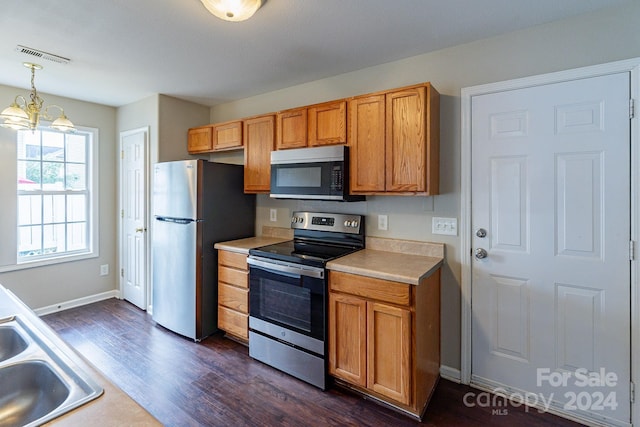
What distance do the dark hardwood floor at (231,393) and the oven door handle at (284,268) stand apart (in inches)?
31.5

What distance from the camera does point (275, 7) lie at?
1.84 m

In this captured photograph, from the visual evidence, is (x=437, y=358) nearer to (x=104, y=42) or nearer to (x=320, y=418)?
(x=320, y=418)

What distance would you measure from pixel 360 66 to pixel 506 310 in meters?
2.17

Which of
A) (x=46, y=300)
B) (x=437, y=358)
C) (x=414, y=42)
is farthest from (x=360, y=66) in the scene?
(x=46, y=300)

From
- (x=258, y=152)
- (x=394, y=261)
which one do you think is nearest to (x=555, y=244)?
(x=394, y=261)

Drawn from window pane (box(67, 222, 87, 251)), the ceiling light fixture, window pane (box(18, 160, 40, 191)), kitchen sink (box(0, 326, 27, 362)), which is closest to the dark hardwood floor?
kitchen sink (box(0, 326, 27, 362))

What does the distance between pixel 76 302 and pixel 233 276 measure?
2.38 metres

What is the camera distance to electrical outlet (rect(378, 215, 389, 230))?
259cm

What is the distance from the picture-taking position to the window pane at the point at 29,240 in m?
3.42

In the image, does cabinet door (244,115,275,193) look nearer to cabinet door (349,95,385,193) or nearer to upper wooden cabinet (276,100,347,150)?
upper wooden cabinet (276,100,347,150)

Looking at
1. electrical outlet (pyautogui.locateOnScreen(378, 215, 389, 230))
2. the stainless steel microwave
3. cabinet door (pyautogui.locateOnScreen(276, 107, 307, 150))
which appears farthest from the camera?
cabinet door (pyautogui.locateOnScreen(276, 107, 307, 150))

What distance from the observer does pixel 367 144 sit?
236 centimetres

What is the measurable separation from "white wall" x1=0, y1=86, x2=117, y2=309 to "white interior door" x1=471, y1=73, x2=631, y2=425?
418 cm

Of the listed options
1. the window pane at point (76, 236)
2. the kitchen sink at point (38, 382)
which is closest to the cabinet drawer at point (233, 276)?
the kitchen sink at point (38, 382)
